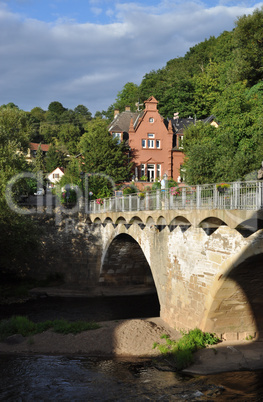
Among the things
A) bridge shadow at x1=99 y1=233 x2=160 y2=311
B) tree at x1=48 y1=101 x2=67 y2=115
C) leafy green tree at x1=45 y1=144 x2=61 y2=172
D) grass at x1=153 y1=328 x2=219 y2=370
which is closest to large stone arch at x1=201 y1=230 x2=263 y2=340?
grass at x1=153 y1=328 x2=219 y2=370

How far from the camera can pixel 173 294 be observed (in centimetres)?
2306

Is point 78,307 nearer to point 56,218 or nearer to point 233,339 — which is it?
point 56,218

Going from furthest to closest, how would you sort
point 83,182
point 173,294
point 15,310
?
1. point 83,182
2. point 15,310
3. point 173,294

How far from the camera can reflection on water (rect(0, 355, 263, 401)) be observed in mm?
16766

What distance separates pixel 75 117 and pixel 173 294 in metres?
97.0

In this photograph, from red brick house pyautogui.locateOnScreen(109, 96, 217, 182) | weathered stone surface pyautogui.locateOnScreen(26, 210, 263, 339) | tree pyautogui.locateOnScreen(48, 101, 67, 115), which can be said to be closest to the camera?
weathered stone surface pyautogui.locateOnScreen(26, 210, 263, 339)

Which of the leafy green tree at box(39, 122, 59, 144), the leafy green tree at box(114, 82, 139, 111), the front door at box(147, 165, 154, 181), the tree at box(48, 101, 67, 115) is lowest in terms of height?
the front door at box(147, 165, 154, 181)

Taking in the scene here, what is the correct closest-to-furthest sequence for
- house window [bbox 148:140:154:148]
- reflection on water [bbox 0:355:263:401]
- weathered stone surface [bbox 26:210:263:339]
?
1. reflection on water [bbox 0:355:263:401]
2. weathered stone surface [bbox 26:210:263:339]
3. house window [bbox 148:140:154:148]

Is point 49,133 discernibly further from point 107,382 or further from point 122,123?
point 107,382

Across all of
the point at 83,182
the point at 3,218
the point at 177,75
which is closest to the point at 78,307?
the point at 3,218

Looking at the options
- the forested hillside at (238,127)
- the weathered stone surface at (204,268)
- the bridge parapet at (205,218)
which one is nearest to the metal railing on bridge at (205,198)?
the bridge parapet at (205,218)

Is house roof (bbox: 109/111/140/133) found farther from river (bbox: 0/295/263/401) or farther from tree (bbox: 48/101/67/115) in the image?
tree (bbox: 48/101/67/115)

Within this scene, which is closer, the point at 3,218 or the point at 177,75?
the point at 3,218

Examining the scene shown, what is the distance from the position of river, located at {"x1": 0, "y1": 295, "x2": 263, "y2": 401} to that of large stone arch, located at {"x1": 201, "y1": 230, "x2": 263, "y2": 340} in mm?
2331
